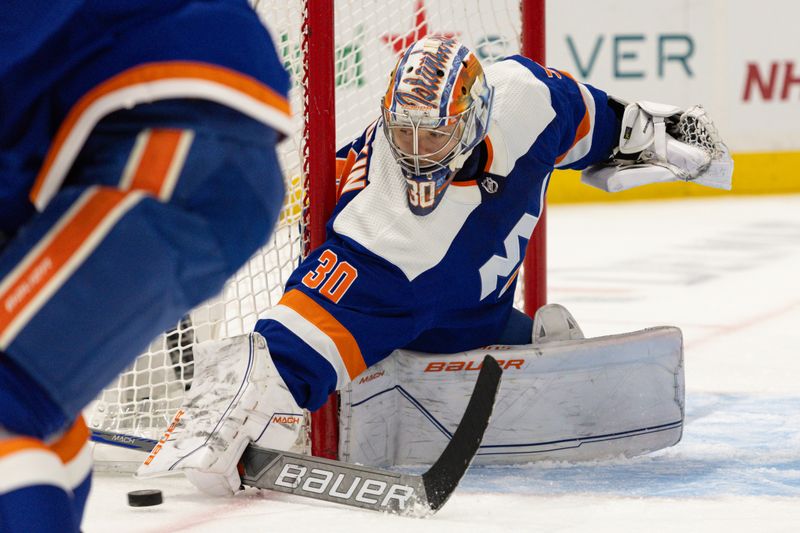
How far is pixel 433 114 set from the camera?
2.28 meters

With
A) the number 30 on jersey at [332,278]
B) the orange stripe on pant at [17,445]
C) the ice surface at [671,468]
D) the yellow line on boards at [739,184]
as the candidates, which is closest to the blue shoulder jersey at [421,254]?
the number 30 on jersey at [332,278]

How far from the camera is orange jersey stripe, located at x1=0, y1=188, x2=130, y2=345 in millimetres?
876

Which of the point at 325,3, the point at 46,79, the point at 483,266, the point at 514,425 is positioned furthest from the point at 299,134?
the point at 46,79

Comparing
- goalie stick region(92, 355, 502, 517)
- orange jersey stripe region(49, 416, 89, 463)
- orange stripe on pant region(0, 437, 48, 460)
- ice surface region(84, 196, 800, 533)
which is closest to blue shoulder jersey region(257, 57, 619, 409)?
goalie stick region(92, 355, 502, 517)

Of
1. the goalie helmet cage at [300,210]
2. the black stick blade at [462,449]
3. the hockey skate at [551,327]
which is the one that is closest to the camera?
the black stick blade at [462,449]

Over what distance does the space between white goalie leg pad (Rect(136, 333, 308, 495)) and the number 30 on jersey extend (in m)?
0.15

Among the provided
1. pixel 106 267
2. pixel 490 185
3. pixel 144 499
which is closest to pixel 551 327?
pixel 490 185

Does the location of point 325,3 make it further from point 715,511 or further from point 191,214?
point 191,214

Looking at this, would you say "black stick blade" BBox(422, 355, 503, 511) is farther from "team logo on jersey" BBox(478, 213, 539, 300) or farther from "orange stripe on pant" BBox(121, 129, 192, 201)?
"orange stripe on pant" BBox(121, 129, 192, 201)

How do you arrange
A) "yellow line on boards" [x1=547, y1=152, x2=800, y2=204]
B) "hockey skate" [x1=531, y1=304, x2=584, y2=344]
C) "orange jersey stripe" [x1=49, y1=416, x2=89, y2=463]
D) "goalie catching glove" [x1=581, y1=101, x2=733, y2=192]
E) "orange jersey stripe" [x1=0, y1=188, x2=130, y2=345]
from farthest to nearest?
"yellow line on boards" [x1=547, y1=152, x2=800, y2=204] → "goalie catching glove" [x1=581, y1=101, x2=733, y2=192] → "hockey skate" [x1=531, y1=304, x2=584, y2=344] → "orange jersey stripe" [x1=49, y1=416, x2=89, y2=463] → "orange jersey stripe" [x1=0, y1=188, x2=130, y2=345]

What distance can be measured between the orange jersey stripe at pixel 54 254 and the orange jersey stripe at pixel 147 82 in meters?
0.04

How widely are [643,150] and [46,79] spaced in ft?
6.72

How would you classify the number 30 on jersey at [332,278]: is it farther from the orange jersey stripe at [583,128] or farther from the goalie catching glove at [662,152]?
the goalie catching glove at [662,152]

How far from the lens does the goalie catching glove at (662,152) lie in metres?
2.80
